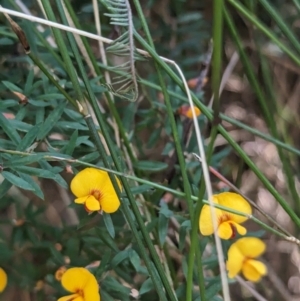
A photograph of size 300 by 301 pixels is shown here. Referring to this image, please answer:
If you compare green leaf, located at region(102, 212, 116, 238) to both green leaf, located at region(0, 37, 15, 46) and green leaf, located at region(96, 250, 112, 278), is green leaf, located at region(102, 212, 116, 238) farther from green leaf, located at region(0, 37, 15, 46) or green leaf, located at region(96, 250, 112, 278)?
green leaf, located at region(0, 37, 15, 46)

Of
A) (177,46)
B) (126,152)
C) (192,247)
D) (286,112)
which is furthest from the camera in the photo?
(286,112)

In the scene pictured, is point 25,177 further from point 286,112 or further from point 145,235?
point 286,112

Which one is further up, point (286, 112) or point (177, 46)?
point (177, 46)

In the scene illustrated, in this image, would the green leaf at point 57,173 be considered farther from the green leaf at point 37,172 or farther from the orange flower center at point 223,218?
the orange flower center at point 223,218

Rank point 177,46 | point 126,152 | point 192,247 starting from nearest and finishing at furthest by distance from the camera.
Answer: point 192,247 < point 126,152 < point 177,46

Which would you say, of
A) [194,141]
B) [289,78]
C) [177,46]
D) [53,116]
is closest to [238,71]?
[289,78]

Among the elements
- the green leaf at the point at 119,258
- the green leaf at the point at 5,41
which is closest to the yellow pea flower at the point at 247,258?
the green leaf at the point at 119,258
